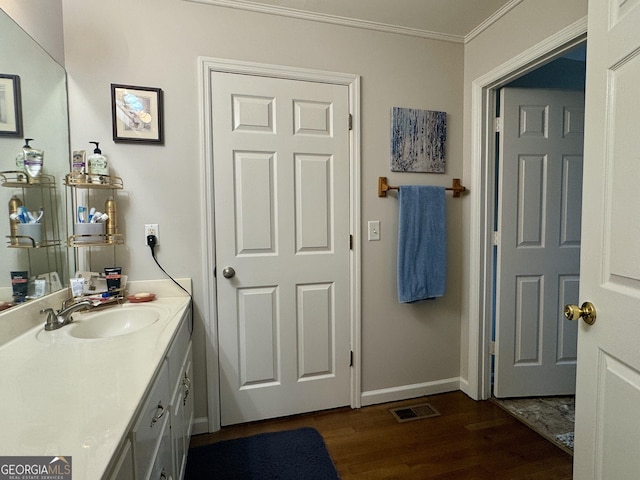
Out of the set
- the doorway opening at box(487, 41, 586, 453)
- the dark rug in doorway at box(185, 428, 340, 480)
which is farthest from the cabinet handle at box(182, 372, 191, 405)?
the doorway opening at box(487, 41, 586, 453)

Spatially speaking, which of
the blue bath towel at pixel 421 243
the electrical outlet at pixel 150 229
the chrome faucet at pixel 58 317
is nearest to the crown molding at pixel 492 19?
the blue bath towel at pixel 421 243

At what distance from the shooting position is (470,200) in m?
2.07

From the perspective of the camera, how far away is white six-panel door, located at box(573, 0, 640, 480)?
843 mm

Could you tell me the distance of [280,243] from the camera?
1.83 m

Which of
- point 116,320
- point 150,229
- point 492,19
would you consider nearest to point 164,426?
point 116,320

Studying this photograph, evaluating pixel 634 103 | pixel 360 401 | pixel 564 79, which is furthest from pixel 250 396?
pixel 564 79

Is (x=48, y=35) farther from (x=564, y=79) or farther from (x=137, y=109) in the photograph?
(x=564, y=79)

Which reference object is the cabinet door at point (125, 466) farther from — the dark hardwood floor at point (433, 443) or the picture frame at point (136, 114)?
the picture frame at point (136, 114)

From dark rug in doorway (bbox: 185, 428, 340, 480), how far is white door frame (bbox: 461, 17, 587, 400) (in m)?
1.18

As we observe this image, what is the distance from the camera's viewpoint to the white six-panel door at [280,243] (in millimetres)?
1746

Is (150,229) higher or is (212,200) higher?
(212,200)

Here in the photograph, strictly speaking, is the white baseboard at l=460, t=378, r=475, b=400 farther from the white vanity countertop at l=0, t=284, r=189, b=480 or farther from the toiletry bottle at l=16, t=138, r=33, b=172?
the toiletry bottle at l=16, t=138, r=33, b=172

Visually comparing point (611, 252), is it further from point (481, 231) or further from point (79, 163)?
point (79, 163)

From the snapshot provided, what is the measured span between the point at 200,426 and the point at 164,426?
0.88 m
